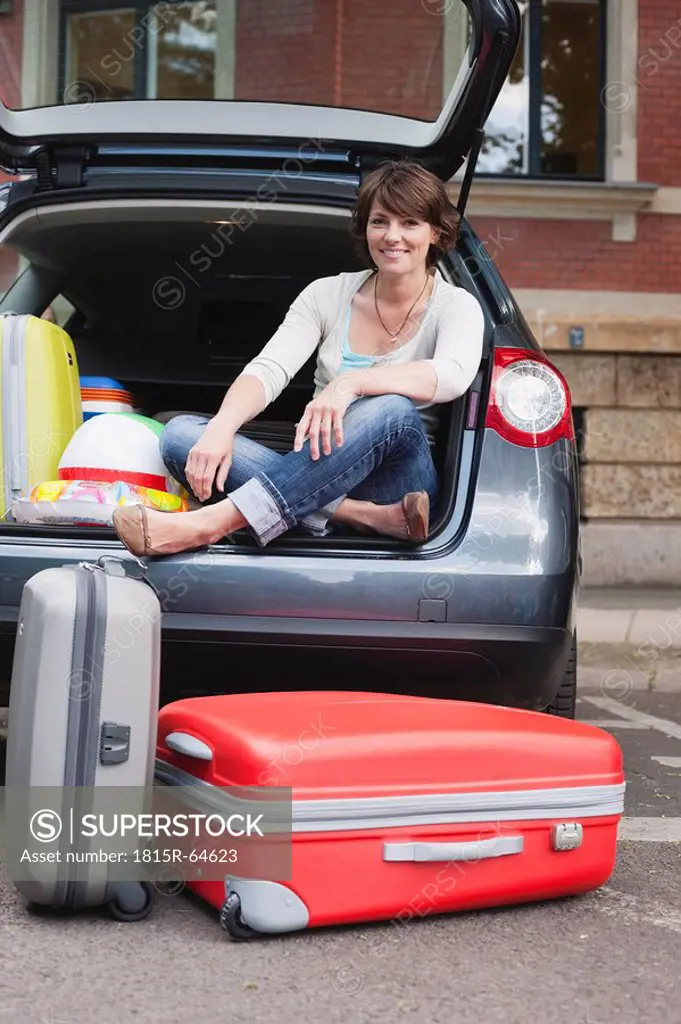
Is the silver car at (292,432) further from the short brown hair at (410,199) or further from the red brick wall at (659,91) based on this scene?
the red brick wall at (659,91)

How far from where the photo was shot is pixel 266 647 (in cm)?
240

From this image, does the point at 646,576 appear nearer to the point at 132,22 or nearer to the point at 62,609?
the point at 132,22

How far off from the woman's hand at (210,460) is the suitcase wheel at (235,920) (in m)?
0.97

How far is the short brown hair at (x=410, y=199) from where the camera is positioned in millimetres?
2787

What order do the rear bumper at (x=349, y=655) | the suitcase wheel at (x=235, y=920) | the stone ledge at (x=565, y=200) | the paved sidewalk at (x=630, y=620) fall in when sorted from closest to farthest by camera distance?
the suitcase wheel at (x=235, y=920) < the rear bumper at (x=349, y=655) < the paved sidewalk at (x=630, y=620) < the stone ledge at (x=565, y=200)

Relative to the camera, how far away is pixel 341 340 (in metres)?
2.90

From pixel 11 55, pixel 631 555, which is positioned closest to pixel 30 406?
pixel 11 55

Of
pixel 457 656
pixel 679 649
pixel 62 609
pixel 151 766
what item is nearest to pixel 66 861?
pixel 151 766

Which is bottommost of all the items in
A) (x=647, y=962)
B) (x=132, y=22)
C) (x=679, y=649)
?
(x=679, y=649)

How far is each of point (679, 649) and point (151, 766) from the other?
185 inches

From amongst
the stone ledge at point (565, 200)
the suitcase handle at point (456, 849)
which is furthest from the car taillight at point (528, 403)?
the stone ledge at point (565, 200)

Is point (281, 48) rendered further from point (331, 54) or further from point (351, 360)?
point (351, 360)

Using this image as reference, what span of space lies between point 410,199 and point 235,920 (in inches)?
64.6

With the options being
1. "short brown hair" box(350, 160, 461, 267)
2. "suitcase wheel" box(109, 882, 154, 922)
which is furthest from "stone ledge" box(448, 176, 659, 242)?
"suitcase wheel" box(109, 882, 154, 922)
